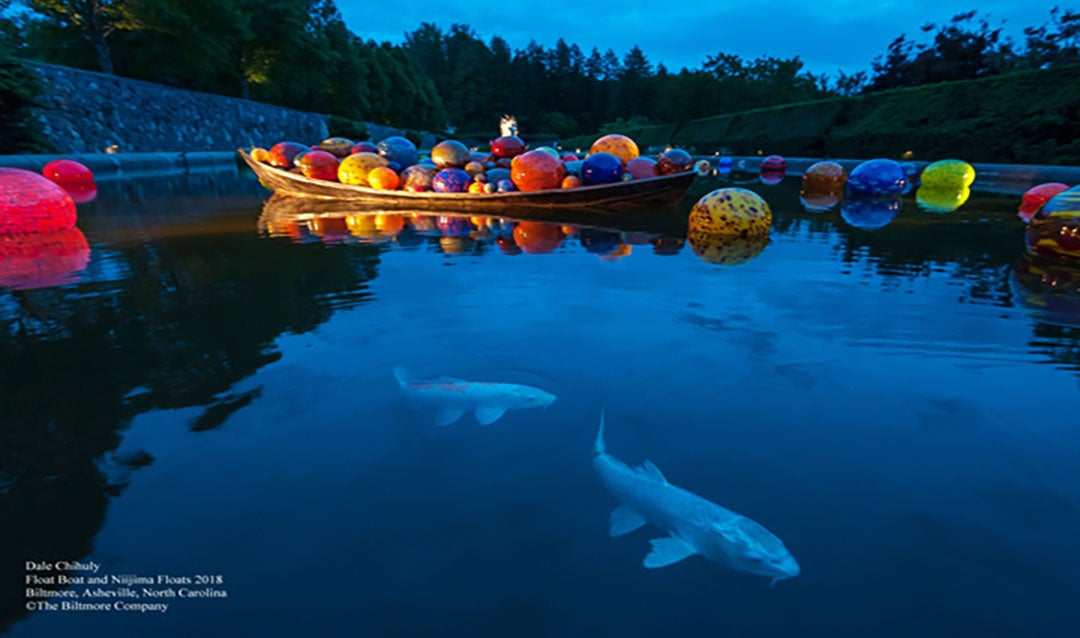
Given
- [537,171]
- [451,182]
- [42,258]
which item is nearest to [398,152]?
[451,182]

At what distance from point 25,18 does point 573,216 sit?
43944mm

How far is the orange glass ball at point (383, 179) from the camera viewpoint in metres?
13.9

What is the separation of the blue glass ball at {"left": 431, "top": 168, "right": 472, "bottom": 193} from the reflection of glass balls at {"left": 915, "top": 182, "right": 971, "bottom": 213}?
12053mm

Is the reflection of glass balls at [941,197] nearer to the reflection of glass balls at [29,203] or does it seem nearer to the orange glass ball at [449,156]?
the orange glass ball at [449,156]

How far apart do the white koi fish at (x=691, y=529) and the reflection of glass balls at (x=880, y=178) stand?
1697cm

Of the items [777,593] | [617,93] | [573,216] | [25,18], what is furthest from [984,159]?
[617,93]

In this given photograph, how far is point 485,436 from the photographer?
10.5 feet

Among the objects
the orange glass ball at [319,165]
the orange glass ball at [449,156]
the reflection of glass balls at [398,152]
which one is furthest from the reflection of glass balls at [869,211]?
the orange glass ball at [319,165]

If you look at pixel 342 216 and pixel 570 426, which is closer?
pixel 570 426

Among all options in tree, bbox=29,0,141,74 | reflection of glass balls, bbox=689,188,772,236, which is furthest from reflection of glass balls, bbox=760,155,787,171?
tree, bbox=29,0,141,74

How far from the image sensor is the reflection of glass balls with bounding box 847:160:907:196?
15.2m

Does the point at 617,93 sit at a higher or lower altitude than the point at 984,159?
higher

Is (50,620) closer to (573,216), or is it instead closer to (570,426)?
(570,426)

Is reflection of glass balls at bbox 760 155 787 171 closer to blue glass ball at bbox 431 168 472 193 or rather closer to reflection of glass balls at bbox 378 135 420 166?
reflection of glass balls at bbox 378 135 420 166
